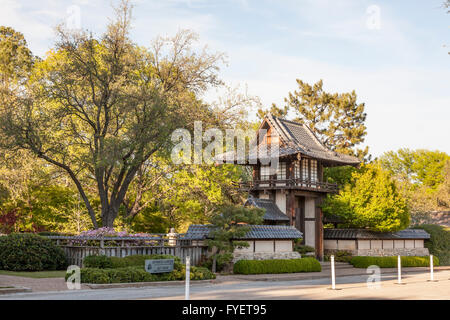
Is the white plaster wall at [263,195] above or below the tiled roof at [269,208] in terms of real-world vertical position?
above

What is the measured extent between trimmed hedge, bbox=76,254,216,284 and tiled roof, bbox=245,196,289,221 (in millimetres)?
13805

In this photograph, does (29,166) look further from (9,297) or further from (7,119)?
(9,297)

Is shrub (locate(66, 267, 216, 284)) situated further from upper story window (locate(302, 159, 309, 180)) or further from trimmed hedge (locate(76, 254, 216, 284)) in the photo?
upper story window (locate(302, 159, 309, 180))

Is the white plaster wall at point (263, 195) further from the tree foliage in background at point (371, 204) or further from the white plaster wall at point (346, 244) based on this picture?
the white plaster wall at point (346, 244)

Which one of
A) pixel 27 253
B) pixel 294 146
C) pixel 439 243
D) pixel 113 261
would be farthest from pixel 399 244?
pixel 27 253

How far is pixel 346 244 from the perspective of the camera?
4228 cm

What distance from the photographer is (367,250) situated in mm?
41781

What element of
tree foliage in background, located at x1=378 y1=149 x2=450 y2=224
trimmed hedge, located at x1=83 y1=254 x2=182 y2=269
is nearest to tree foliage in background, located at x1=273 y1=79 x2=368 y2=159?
tree foliage in background, located at x1=378 y1=149 x2=450 y2=224

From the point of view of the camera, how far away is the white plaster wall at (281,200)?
4062 centimetres

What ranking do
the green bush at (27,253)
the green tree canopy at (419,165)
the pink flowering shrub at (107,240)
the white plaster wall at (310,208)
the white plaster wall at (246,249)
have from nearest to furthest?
the green bush at (27,253)
the pink flowering shrub at (107,240)
the white plaster wall at (246,249)
the white plaster wall at (310,208)
the green tree canopy at (419,165)

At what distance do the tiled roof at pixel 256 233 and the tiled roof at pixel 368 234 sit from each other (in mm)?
9712

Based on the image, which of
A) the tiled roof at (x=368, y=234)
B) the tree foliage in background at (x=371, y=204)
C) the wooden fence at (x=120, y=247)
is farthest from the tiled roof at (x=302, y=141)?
the wooden fence at (x=120, y=247)

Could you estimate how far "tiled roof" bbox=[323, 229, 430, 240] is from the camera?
41656 millimetres

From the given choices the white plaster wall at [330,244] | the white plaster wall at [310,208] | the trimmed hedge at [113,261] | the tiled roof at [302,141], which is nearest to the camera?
the trimmed hedge at [113,261]
